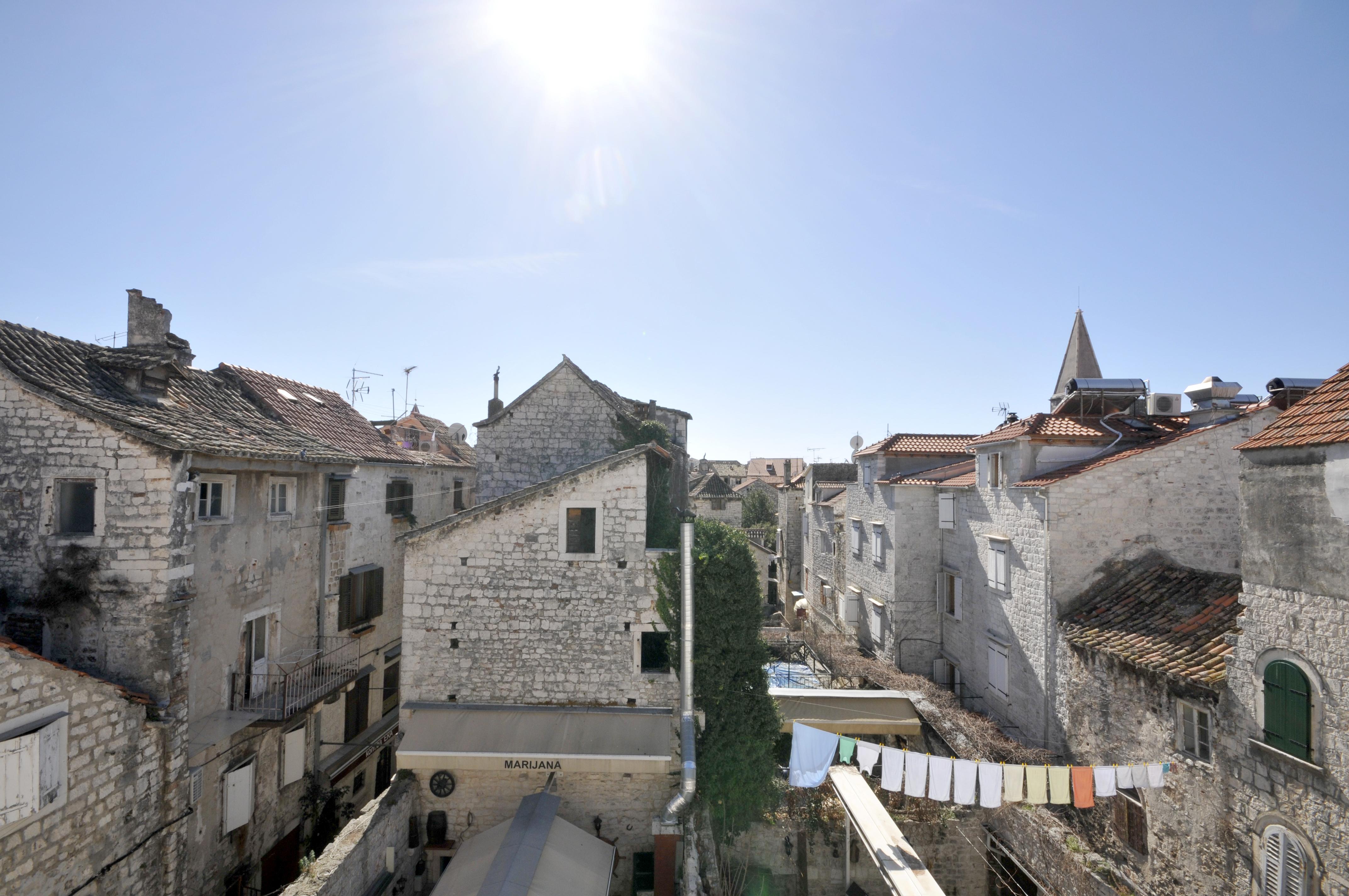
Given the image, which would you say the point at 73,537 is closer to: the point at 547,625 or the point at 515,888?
the point at 547,625

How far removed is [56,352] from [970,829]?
22.5 metres

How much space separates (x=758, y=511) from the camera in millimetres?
54281

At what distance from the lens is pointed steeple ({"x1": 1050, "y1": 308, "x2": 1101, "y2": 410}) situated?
3419 cm

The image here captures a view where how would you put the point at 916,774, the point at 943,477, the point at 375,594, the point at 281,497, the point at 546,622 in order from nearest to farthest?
the point at 916,774 < the point at 546,622 < the point at 281,497 < the point at 375,594 < the point at 943,477

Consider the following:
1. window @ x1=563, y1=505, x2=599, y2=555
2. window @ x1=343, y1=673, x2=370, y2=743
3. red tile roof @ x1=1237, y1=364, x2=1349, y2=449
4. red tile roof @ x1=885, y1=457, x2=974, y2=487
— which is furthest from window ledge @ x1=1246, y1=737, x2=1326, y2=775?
window @ x1=343, y1=673, x2=370, y2=743

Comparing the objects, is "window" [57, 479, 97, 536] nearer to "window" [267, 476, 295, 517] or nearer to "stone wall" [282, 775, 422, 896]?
"window" [267, 476, 295, 517]

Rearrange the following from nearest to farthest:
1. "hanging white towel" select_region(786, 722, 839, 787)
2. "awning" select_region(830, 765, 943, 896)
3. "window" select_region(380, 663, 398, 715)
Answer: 1. "awning" select_region(830, 765, 943, 896)
2. "hanging white towel" select_region(786, 722, 839, 787)
3. "window" select_region(380, 663, 398, 715)

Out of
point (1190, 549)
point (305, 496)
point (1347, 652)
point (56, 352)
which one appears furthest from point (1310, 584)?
point (56, 352)

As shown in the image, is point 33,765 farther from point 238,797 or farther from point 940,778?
point 940,778

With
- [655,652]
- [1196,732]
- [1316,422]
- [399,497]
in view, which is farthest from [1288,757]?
[399,497]

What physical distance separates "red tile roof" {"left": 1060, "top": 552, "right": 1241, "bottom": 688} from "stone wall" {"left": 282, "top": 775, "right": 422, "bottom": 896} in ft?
49.5

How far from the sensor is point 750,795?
13.8m

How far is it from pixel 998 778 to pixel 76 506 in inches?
703

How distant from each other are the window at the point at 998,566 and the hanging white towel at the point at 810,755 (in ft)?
27.2
